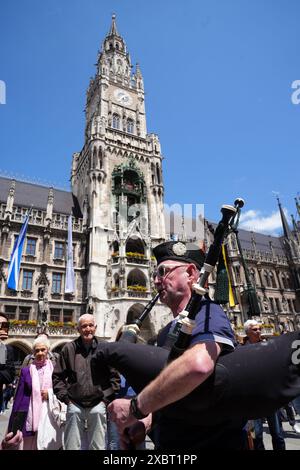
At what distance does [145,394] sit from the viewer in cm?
133

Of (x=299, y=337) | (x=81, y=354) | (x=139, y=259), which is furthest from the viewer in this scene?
(x=139, y=259)

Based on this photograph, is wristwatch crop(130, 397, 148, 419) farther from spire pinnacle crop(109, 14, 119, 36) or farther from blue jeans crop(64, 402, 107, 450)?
spire pinnacle crop(109, 14, 119, 36)

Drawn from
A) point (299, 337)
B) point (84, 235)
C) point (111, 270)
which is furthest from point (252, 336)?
point (84, 235)

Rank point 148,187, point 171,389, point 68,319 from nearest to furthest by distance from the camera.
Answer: point 171,389, point 68,319, point 148,187

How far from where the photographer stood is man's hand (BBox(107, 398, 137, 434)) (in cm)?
152

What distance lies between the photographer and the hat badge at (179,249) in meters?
2.13

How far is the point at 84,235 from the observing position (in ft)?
80.0

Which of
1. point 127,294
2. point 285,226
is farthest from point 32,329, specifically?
point 285,226

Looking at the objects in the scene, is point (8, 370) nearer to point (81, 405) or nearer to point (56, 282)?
point (81, 405)

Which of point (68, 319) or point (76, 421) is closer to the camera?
point (76, 421)

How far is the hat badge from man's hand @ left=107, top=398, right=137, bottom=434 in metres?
1.02
